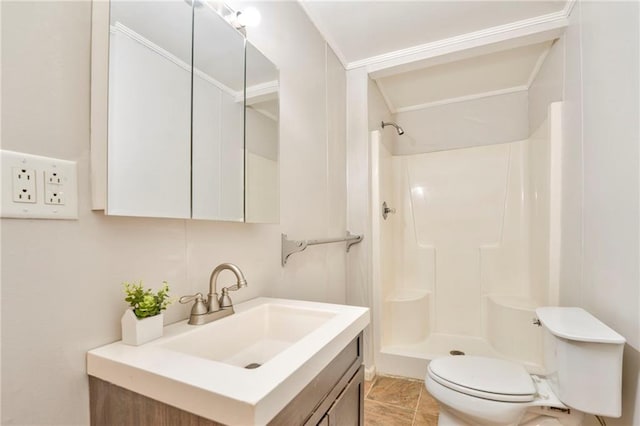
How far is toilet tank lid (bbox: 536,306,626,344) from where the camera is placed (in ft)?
3.80

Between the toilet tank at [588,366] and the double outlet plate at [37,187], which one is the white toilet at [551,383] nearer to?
the toilet tank at [588,366]

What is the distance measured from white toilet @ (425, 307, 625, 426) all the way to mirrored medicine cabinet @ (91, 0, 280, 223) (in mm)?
1126

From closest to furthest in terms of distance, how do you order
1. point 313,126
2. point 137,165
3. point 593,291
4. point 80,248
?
point 80,248
point 137,165
point 593,291
point 313,126

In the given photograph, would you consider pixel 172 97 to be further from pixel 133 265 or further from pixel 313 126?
pixel 313 126

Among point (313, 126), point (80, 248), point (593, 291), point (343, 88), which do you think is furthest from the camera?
point (343, 88)

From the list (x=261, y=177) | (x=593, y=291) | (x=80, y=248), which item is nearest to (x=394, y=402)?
(x=593, y=291)

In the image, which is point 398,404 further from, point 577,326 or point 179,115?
point 179,115

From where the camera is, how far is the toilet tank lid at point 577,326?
3.80 feet

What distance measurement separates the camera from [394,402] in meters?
1.96

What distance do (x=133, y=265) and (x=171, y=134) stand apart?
0.38m

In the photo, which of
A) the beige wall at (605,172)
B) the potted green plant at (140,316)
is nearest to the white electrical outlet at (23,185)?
the potted green plant at (140,316)

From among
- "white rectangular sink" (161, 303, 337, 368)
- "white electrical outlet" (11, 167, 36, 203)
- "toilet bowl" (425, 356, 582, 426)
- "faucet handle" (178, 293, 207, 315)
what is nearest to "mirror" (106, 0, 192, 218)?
"white electrical outlet" (11, 167, 36, 203)

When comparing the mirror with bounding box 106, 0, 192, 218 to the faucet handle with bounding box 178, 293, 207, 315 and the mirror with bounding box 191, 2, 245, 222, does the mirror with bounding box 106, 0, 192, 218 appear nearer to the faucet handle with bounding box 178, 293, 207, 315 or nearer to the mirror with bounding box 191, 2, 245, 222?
the mirror with bounding box 191, 2, 245, 222

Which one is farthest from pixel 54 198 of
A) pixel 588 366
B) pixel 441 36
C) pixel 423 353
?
pixel 423 353
